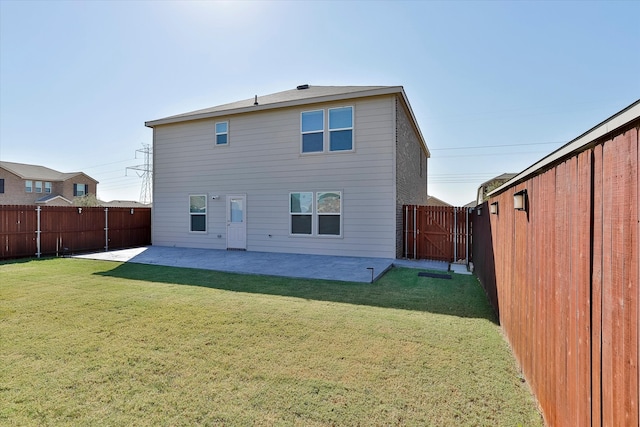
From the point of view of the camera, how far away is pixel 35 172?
1312 inches

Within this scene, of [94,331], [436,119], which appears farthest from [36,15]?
[436,119]

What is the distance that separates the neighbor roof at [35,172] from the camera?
31.1 metres

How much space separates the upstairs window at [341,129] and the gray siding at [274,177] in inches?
7.8

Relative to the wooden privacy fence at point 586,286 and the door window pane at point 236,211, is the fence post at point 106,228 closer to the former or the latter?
the door window pane at point 236,211

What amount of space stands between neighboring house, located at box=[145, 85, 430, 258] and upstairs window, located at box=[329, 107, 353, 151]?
34mm

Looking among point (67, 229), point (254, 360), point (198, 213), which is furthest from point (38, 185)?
point (254, 360)

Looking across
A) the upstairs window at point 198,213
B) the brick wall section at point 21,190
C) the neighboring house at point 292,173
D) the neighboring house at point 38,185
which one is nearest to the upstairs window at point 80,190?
the neighboring house at point 38,185

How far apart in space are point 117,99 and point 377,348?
1674 centimetres

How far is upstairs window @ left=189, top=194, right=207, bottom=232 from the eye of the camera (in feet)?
42.3

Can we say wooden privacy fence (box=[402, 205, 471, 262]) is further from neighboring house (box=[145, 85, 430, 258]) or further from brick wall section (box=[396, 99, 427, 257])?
neighboring house (box=[145, 85, 430, 258])

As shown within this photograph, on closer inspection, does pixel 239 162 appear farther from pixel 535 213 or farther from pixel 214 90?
pixel 535 213

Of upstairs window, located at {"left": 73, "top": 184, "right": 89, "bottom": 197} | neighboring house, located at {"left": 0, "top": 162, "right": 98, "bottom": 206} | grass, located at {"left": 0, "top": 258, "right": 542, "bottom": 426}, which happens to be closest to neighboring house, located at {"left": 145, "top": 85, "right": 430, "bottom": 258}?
grass, located at {"left": 0, "top": 258, "right": 542, "bottom": 426}

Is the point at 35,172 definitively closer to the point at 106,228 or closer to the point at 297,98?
the point at 106,228

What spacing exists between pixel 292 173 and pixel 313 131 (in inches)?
65.7
